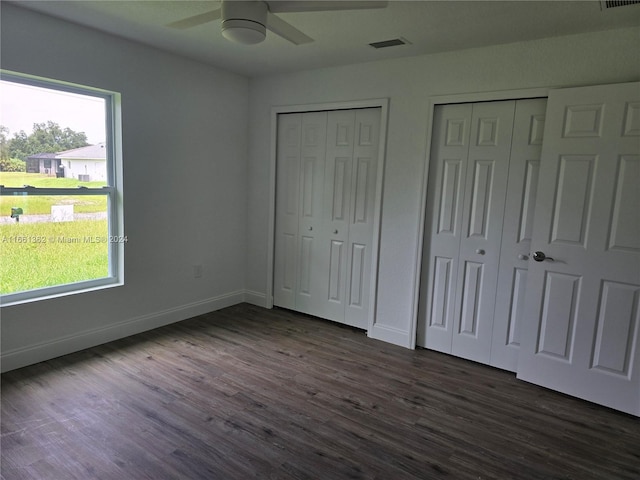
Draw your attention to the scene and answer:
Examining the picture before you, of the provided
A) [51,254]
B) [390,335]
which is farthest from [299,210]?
[51,254]

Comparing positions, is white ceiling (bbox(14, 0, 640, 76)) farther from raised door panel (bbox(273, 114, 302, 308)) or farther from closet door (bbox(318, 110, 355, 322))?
raised door panel (bbox(273, 114, 302, 308))

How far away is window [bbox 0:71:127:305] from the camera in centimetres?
283

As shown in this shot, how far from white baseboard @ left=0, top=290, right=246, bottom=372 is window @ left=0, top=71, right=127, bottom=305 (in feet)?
1.18

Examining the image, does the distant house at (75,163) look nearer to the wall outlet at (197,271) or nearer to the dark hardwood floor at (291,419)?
the wall outlet at (197,271)

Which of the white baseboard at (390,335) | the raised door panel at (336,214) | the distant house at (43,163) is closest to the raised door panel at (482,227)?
the white baseboard at (390,335)

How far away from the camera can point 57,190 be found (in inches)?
121

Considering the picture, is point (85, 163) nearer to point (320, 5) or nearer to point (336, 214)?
point (336, 214)

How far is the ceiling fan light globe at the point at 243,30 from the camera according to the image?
197 cm

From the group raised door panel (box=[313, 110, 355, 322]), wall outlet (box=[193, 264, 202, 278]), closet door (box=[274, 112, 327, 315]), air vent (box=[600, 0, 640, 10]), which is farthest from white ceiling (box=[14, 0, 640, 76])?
wall outlet (box=[193, 264, 202, 278])

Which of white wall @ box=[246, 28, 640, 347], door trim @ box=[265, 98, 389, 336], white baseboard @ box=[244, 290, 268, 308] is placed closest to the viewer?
white wall @ box=[246, 28, 640, 347]

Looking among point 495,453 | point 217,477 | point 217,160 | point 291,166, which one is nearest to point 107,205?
point 217,160

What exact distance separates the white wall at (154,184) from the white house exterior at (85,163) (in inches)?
7.1

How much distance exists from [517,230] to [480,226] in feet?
0.88

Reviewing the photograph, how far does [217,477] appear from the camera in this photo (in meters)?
1.94
